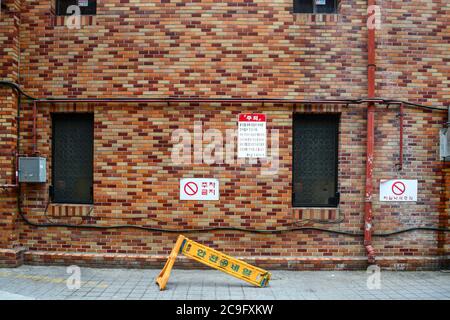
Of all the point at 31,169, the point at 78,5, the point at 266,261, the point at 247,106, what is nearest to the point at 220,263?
the point at 266,261

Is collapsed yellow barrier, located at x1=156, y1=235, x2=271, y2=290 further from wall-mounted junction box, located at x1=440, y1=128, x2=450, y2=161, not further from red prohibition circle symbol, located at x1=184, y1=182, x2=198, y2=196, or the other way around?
wall-mounted junction box, located at x1=440, y1=128, x2=450, y2=161

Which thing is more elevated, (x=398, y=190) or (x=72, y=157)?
(x=72, y=157)

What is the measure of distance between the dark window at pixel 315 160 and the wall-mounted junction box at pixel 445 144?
2091mm

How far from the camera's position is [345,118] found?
655 centimetres

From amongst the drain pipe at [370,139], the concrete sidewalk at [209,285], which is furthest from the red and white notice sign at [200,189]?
the drain pipe at [370,139]

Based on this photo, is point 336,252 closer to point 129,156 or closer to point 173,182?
point 173,182

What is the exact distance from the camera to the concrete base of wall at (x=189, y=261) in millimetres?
6395

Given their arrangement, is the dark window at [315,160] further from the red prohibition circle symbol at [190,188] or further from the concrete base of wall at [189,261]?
the red prohibition circle symbol at [190,188]

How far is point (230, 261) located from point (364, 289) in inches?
91.9

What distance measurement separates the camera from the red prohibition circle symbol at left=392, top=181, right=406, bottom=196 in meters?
6.56

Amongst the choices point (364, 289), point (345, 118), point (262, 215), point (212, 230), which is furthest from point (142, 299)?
point (345, 118)

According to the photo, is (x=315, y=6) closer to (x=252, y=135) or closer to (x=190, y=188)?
(x=252, y=135)

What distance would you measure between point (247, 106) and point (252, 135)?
23.3 inches

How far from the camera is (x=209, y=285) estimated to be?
562cm
